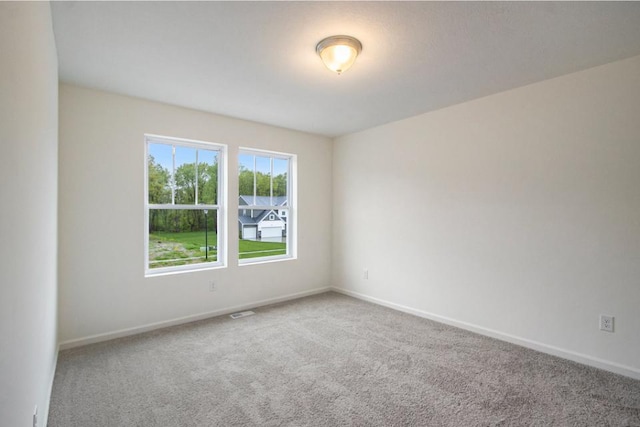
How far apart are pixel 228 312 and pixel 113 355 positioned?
4.29 feet

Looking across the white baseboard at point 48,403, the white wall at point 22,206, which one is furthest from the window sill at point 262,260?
the white wall at point 22,206

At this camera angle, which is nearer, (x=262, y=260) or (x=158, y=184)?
(x=158, y=184)

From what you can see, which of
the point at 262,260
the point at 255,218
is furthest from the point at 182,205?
the point at 262,260

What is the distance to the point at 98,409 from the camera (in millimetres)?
2018

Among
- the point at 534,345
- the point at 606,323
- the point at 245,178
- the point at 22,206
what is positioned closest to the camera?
the point at 22,206

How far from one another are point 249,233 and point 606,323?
3750mm

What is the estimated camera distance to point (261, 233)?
443cm

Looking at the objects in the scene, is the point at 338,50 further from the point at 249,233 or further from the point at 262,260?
the point at 262,260

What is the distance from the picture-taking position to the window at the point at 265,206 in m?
4.19

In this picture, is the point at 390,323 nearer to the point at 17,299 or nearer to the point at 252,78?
the point at 252,78

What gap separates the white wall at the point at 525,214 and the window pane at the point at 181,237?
217cm

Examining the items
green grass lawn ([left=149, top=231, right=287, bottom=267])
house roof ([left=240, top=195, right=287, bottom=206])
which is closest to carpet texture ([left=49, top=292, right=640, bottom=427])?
green grass lawn ([left=149, top=231, right=287, bottom=267])

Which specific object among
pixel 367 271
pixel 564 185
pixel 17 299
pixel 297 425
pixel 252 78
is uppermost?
pixel 252 78

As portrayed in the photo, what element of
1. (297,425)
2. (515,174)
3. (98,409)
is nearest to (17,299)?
(98,409)
